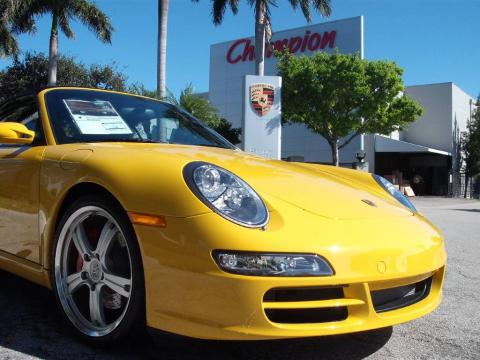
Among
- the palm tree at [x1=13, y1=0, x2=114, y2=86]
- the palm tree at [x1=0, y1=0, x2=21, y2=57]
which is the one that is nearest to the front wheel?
the palm tree at [x1=13, y1=0, x2=114, y2=86]

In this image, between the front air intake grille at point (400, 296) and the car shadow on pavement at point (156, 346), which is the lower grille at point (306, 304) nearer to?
the front air intake grille at point (400, 296)

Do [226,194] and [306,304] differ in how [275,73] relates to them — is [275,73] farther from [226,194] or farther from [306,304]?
[306,304]

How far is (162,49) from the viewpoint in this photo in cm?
1527

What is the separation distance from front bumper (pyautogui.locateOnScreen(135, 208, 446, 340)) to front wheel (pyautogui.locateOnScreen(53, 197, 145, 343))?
0.41 feet

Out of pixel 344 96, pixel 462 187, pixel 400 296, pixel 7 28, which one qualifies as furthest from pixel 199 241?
pixel 462 187

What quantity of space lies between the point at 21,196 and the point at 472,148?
3909 centimetres

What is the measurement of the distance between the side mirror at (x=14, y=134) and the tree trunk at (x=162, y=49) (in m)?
12.3

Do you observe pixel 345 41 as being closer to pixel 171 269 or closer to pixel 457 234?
pixel 457 234

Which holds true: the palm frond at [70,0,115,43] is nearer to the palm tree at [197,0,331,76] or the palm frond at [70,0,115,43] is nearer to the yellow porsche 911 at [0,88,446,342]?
the palm tree at [197,0,331,76]

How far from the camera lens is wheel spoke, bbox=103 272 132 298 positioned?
222 centimetres

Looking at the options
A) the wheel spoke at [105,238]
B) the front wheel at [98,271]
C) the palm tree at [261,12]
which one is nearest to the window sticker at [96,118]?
the front wheel at [98,271]

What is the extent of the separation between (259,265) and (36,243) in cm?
138

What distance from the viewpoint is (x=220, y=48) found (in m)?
39.1

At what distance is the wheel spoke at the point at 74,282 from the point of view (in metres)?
2.47
